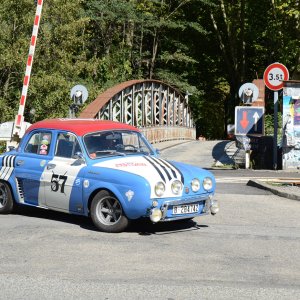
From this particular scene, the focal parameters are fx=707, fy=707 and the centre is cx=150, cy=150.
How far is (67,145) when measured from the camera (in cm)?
993

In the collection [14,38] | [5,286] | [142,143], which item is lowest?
[5,286]

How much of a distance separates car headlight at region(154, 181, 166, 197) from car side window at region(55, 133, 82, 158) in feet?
4.92

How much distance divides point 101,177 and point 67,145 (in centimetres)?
106

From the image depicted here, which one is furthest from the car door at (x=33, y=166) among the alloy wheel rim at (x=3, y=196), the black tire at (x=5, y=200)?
the alloy wheel rim at (x=3, y=196)

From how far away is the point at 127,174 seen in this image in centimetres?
891

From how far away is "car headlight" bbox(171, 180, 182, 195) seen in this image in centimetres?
890

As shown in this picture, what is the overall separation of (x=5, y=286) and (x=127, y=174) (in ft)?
9.57

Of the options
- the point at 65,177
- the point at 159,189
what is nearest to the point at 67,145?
the point at 65,177

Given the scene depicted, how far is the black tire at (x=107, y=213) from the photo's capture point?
29.4ft

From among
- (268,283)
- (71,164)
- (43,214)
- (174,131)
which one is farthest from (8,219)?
(174,131)

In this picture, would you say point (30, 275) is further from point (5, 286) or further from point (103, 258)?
point (103, 258)

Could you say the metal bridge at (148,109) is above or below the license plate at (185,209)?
above

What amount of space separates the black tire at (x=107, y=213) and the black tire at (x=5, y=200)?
1.87 meters

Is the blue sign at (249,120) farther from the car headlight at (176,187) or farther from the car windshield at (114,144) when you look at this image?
the car headlight at (176,187)
